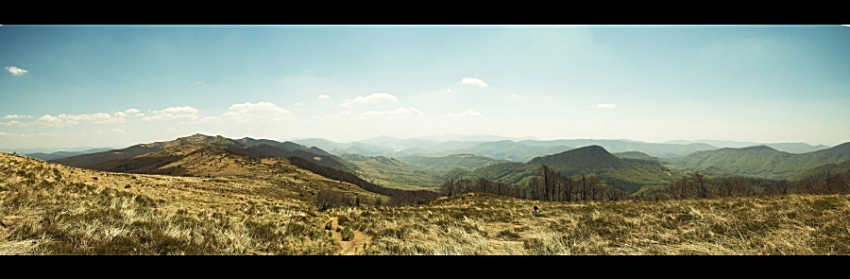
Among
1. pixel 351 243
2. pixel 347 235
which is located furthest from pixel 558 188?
pixel 351 243

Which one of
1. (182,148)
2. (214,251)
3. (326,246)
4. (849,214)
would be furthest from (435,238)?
(182,148)

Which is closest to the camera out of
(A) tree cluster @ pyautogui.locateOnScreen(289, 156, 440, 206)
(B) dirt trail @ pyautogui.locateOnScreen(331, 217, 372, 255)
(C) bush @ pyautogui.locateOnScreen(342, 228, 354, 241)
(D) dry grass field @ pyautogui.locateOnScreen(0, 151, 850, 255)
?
(D) dry grass field @ pyautogui.locateOnScreen(0, 151, 850, 255)

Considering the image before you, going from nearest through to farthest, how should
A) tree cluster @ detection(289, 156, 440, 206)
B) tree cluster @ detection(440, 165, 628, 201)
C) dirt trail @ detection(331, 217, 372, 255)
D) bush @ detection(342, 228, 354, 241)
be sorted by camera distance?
dirt trail @ detection(331, 217, 372, 255), bush @ detection(342, 228, 354, 241), tree cluster @ detection(440, 165, 628, 201), tree cluster @ detection(289, 156, 440, 206)

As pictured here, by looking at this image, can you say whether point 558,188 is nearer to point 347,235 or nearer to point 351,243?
point 347,235

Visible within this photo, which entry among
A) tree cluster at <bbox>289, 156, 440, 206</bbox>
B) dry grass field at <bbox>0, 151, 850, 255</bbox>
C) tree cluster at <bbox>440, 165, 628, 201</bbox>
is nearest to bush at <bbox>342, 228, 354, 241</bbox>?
dry grass field at <bbox>0, 151, 850, 255</bbox>

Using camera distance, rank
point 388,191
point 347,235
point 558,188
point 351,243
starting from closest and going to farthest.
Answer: point 351,243
point 347,235
point 558,188
point 388,191

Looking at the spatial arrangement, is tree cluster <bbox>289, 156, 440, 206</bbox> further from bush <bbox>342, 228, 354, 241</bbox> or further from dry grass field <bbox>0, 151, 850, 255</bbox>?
dry grass field <bbox>0, 151, 850, 255</bbox>

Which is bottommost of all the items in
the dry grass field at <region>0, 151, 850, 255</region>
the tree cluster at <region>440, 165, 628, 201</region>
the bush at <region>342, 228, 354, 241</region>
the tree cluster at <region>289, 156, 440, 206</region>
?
the tree cluster at <region>289, 156, 440, 206</region>

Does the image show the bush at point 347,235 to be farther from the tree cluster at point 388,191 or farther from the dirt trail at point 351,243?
the tree cluster at point 388,191

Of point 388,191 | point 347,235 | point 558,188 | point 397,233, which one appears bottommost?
point 388,191

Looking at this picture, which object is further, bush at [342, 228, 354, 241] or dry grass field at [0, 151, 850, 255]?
bush at [342, 228, 354, 241]

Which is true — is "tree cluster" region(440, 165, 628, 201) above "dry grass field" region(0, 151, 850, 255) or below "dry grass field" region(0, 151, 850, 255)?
below
